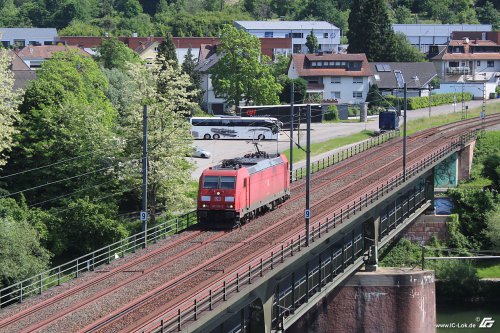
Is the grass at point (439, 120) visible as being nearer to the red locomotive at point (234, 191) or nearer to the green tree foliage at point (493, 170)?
the green tree foliage at point (493, 170)

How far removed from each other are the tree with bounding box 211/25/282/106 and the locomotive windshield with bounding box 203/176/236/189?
6428 cm

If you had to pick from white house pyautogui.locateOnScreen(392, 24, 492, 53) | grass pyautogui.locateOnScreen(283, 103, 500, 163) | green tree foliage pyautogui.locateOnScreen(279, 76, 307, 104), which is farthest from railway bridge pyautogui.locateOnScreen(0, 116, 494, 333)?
white house pyautogui.locateOnScreen(392, 24, 492, 53)

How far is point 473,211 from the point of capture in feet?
269

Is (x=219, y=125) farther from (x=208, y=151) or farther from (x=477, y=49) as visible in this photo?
(x=477, y=49)

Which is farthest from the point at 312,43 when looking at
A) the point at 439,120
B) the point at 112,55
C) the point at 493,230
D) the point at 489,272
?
the point at 489,272

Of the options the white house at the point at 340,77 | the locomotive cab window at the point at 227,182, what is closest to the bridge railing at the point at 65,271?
the locomotive cab window at the point at 227,182

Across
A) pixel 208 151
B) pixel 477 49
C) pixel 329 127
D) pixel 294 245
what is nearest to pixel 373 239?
pixel 294 245

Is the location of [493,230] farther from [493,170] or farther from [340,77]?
[340,77]

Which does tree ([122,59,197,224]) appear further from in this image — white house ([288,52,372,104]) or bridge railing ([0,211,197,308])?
white house ([288,52,372,104])

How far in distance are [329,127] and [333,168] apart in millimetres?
34868

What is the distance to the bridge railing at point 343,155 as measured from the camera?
3140 inches

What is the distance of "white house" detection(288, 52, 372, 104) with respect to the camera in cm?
→ 13575

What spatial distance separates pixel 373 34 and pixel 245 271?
11108cm

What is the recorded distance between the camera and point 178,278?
43812 millimetres
